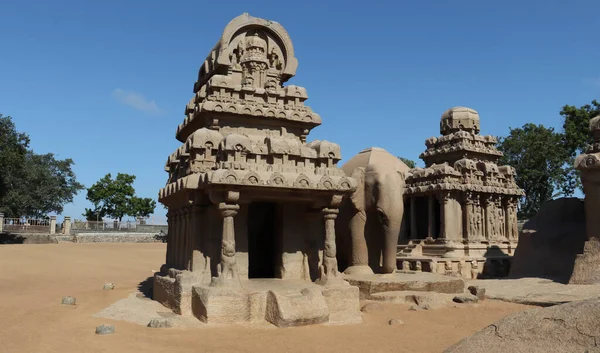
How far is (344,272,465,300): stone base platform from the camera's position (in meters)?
11.0

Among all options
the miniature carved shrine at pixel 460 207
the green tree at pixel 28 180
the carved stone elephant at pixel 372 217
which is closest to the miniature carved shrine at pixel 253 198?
the carved stone elephant at pixel 372 217

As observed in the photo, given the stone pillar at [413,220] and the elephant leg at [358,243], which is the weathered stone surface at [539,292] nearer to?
the elephant leg at [358,243]

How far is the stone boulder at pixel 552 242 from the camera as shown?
50.3 ft

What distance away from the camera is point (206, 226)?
1026 cm

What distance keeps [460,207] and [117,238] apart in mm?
29587

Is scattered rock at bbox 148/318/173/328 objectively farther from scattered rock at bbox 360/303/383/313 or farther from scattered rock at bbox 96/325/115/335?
scattered rock at bbox 360/303/383/313

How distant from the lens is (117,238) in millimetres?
40031

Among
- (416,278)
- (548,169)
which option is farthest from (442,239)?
(548,169)

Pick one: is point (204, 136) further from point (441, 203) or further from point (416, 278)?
point (441, 203)

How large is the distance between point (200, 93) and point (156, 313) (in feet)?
17.7

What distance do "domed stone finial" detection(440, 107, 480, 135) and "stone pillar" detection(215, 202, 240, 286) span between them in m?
16.1

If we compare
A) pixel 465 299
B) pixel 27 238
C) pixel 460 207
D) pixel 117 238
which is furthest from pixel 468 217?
pixel 27 238

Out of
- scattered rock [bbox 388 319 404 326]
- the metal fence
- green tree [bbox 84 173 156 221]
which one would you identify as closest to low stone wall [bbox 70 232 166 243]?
the metal fence

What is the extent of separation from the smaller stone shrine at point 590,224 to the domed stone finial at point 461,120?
8461 mm
